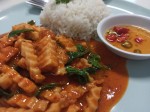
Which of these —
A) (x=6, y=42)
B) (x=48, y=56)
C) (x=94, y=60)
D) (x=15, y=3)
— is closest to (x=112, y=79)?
(x=94, y=60)

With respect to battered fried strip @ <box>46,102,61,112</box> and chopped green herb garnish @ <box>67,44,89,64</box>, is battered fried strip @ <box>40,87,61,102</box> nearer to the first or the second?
battered fried strip @ <box>46,102,61,112</box>

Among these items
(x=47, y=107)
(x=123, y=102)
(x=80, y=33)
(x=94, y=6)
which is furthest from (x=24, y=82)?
(x=94, y=6)

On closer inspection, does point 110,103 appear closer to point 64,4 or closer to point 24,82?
point 24,82

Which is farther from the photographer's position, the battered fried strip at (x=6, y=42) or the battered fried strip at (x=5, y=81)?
the battered fried strip at (x=6, y=42)

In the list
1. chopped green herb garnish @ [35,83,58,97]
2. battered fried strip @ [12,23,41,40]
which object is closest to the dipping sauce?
battered fried strip @ [12,23,41,40]

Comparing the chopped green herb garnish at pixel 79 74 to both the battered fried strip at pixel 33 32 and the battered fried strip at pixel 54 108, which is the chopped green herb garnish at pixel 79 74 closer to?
the battered fried strip at pixel 54 108

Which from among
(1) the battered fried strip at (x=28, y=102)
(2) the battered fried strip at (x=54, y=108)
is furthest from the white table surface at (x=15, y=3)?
(2) the battered fried strip at (x=54, y=108)
